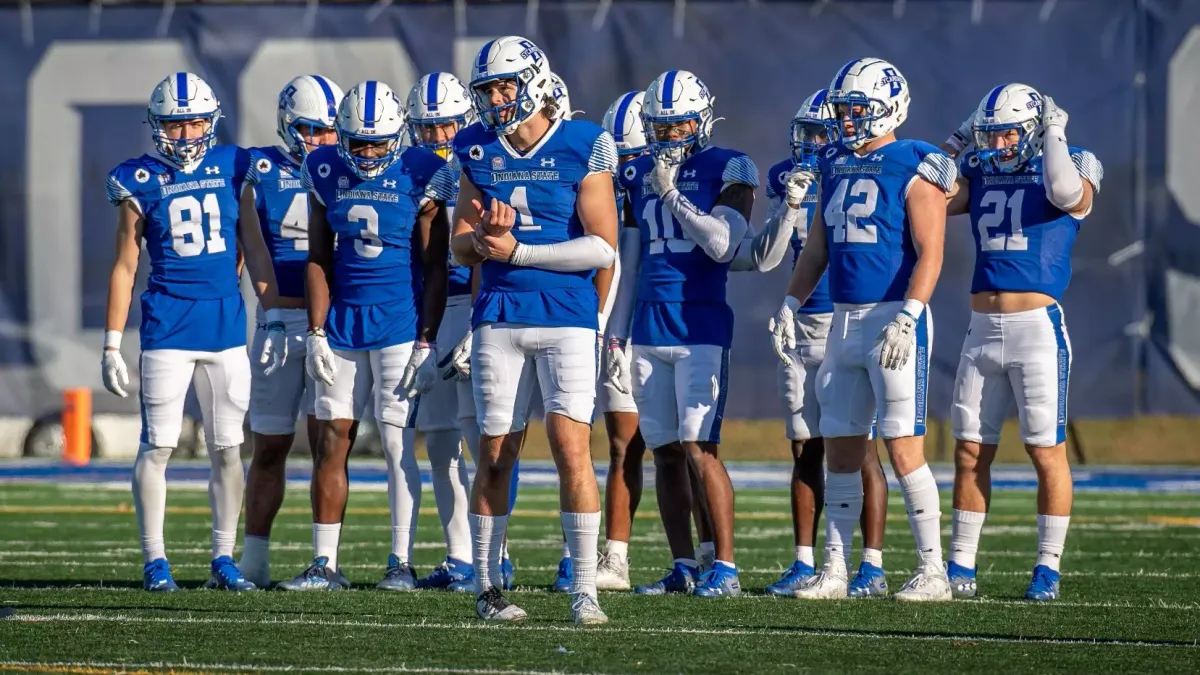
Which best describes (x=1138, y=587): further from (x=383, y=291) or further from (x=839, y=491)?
(x=383, y=291)

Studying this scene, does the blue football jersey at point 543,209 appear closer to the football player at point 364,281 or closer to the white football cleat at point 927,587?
the football player at point 364,281

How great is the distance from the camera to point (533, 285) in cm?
562

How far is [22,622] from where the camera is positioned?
571 centimetres

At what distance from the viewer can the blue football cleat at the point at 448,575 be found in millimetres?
7121

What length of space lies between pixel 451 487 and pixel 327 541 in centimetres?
59

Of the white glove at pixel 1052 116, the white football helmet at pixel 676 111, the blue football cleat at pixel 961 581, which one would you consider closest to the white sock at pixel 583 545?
the blue football cleat at pixel 961 581

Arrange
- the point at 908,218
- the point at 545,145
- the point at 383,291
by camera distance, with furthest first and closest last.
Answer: the point at 383,291
the point at 908,218
the point at 545,145

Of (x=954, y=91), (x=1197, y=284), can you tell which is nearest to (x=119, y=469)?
(x=954, y=91)

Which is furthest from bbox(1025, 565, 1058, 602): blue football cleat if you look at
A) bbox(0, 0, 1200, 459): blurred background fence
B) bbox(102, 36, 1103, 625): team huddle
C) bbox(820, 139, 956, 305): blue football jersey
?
bbox(0, 0, 1200, 459): blurred background fence

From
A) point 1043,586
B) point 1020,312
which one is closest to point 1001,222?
point 1020,312

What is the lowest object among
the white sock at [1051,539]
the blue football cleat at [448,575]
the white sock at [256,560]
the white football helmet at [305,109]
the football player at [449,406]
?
the blue football cleat at [448,575]

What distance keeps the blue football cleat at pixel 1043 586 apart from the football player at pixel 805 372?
1.75 feet

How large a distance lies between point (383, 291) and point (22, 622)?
1.96 metres

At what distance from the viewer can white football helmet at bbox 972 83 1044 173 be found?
6910 mm
